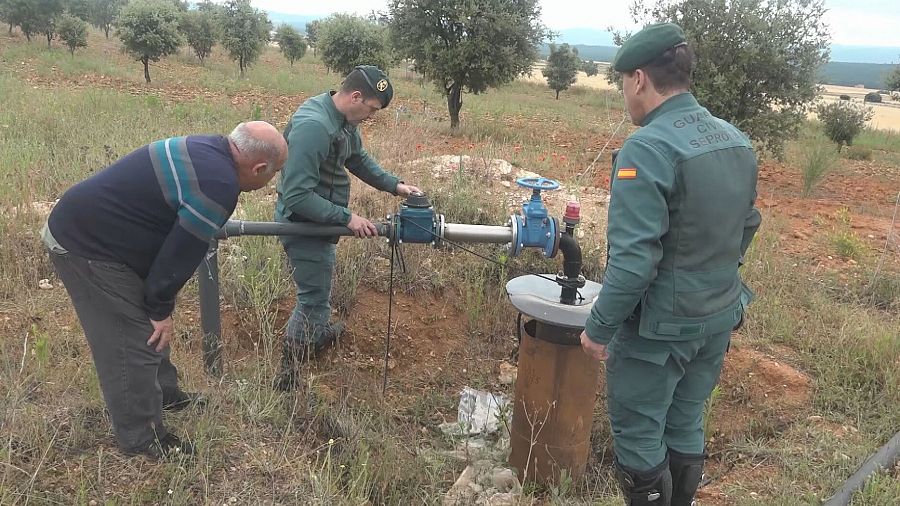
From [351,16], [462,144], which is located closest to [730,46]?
[462,144]

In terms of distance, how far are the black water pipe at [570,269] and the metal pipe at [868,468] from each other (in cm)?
132

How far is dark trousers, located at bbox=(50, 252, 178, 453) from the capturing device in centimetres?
217

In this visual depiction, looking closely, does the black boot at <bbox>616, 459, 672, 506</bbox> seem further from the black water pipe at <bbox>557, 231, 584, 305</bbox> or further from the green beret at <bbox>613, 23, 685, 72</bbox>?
the green beret at <bbox>613, 23, 685, 72</bbox>

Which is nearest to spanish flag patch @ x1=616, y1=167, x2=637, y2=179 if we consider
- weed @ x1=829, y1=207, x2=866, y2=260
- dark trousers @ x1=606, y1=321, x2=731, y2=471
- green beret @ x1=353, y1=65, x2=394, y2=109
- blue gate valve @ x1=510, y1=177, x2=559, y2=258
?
dark trousers @ x1=606, y1=321, x2=731, y2=471

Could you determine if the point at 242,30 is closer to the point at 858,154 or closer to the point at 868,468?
the point at 858,154

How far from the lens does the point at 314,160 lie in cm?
295

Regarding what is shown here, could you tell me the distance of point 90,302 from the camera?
2197 mm

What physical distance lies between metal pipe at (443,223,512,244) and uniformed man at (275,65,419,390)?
0.37 meters

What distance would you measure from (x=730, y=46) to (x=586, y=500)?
824 centimetres

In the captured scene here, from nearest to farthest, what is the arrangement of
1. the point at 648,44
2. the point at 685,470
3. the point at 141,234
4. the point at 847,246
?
the point at 648,44 < the point at 141,234 < the point at 685,470 < the point at 847,246

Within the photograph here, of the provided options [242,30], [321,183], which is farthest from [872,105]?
[321,183]

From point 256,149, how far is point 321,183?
40.9 inches

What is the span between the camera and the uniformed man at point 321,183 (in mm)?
2926

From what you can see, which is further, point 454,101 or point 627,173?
point 454,101
